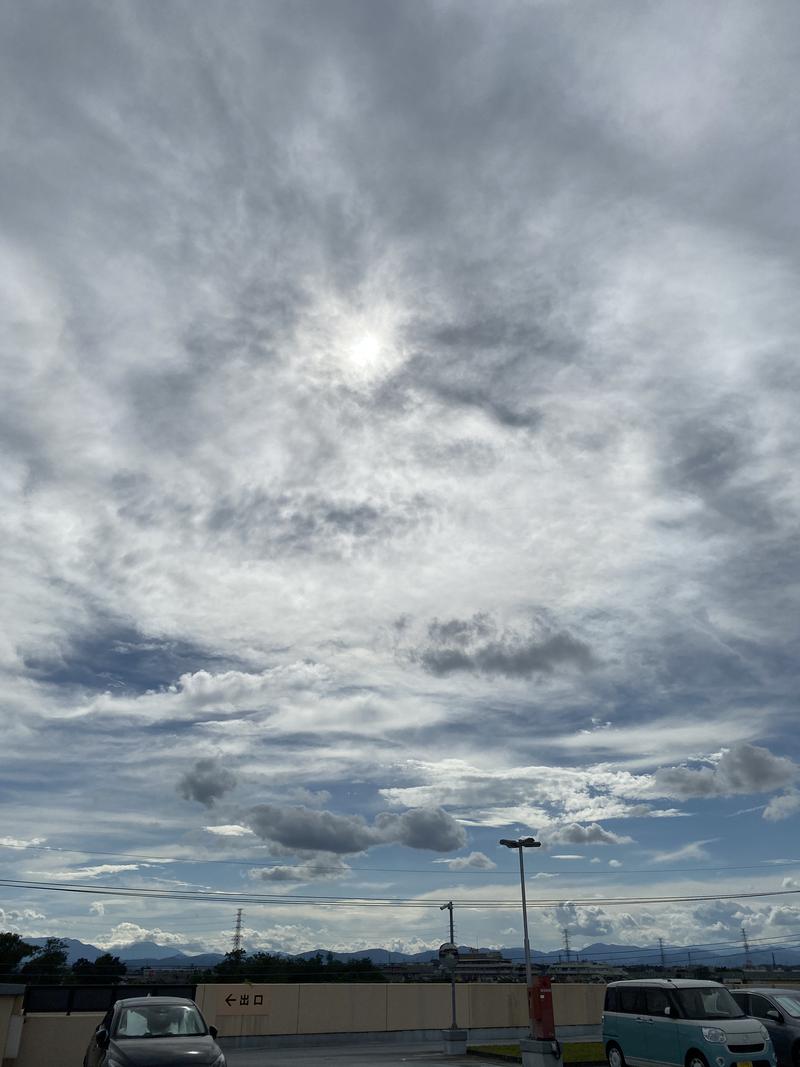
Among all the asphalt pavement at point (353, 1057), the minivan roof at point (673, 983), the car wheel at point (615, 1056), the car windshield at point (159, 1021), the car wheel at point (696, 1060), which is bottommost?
the asphalt pavement at point (353, 1057)

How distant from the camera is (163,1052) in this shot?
14.3 metres

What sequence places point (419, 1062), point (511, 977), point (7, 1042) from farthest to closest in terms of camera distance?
point (511, 977)
point (419, 1062)
point (7, 1042)

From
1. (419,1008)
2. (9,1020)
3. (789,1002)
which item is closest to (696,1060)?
(789,1002)

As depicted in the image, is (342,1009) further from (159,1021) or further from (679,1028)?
(159,1021)

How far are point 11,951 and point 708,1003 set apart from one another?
272 feet

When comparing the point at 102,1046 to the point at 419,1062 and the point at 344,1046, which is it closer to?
the point at 419,1062

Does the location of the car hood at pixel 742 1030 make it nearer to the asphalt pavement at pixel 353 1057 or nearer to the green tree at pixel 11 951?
the asphalt pavement at pixel 353 1057

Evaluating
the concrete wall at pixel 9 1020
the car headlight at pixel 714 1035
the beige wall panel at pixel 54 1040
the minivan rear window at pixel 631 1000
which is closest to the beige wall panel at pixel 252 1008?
the beige wall panel at pixel 54 1040

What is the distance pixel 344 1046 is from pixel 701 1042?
22.4m

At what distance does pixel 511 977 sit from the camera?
4515 inches

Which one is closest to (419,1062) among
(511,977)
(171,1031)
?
(171,1031)

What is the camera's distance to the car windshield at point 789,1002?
21.1 m

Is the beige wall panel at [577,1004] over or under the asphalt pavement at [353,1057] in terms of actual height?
over

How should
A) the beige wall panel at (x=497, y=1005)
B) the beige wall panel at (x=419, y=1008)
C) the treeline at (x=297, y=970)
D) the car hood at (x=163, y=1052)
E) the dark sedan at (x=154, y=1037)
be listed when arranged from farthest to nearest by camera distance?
the treeline at (x=297, y=970) → the beige wall panel at (x=497, y=1005) → the beige wall panel at (x=419, y=1008) → the dark sedan at (x=154, y=1037) → the car hood at (x=163, y=1052)
